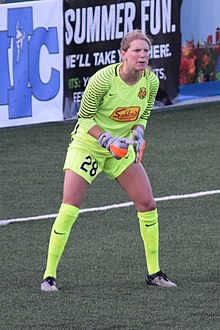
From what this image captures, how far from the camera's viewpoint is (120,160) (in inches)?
339

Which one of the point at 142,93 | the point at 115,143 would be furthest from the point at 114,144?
the point at 142,93

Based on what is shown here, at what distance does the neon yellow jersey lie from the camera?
844 centimetres

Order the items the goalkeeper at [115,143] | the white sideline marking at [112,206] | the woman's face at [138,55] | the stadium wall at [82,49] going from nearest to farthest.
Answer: the woman's face at [138,55]
the goalkeeper at [115,143]
the white sideline marking at [112,206]
the stadium wall at [82,49]

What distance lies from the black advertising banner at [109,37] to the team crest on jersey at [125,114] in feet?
24.0

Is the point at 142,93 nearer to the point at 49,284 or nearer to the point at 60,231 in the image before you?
the point at 60,231

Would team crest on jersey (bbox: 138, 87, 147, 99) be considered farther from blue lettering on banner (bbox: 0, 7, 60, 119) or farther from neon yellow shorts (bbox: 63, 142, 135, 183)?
blue lettering on banner (bbox: 0, 7, 60, 119)

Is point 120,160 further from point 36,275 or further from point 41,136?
point 41,136

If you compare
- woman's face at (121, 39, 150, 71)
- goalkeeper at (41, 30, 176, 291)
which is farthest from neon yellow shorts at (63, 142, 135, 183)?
woman's face at (121, 39, 150, 71)

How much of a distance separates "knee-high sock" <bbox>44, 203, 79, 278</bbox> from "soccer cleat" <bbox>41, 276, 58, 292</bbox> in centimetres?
3

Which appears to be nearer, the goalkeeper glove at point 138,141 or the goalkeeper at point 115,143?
the goalkeeper at point 115,143

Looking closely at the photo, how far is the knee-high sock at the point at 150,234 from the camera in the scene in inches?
342

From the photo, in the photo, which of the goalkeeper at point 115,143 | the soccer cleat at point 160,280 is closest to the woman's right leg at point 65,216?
the goalkeeper at point 115,143

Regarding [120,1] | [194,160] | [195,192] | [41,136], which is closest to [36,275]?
[195,192]

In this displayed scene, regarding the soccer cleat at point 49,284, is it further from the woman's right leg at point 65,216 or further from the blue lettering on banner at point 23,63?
the blue lettering on banner at point 23,63
